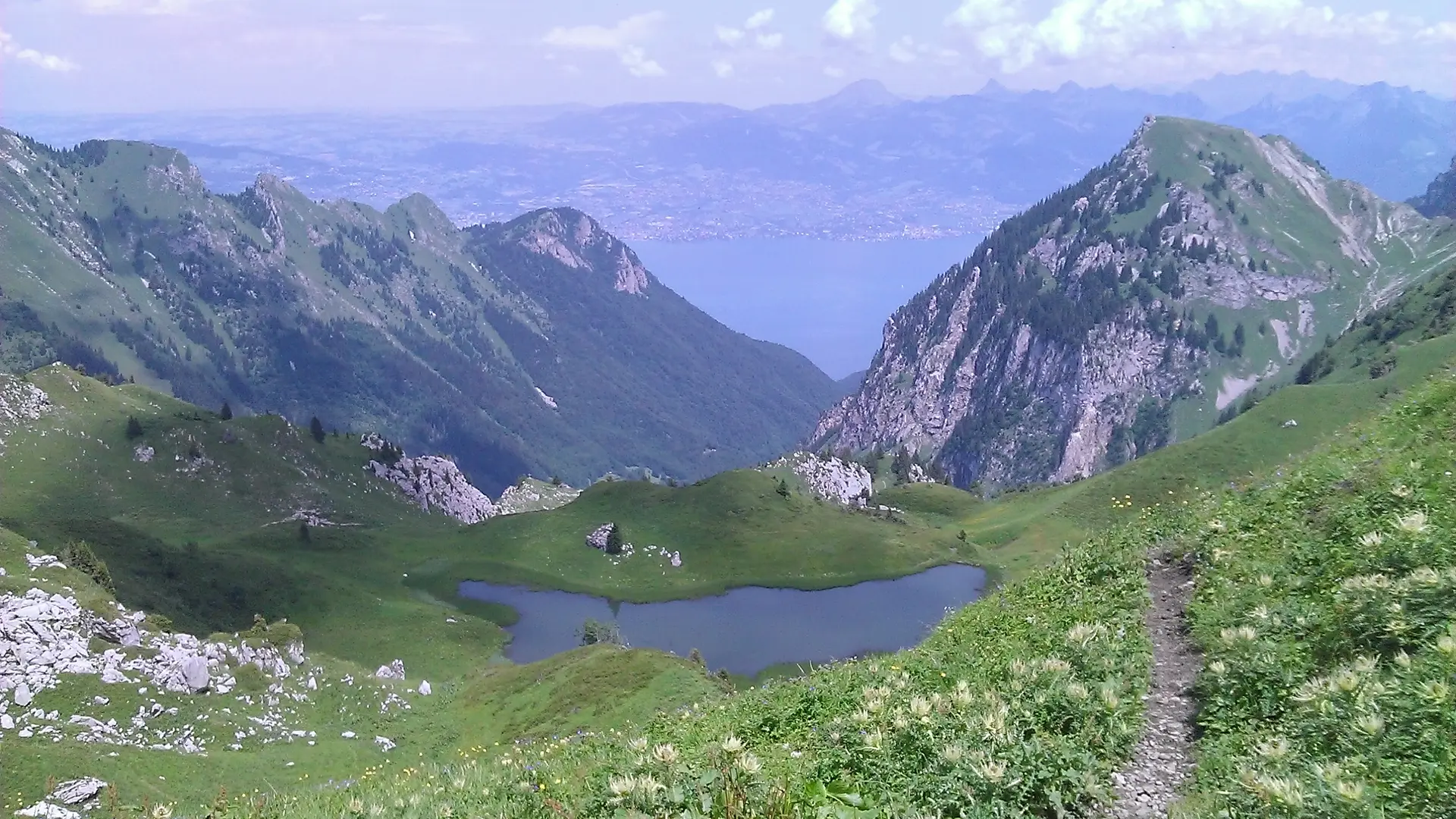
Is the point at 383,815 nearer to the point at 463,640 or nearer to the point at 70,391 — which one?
the point at 463,640

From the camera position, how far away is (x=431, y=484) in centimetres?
17612

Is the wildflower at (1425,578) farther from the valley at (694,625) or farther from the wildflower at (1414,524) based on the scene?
the wildflower at (1414,524)

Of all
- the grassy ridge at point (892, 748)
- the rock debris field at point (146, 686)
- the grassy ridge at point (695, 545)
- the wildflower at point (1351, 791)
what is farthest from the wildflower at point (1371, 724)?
A: the grassy ridge at point (695, 545)

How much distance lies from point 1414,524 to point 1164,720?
4.55 meters

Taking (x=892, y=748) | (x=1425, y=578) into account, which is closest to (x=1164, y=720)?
(x=1425, y=578)

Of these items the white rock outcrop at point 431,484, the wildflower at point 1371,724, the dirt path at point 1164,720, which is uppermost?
the wildflower at point 1371,724

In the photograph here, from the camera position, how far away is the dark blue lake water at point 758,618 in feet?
347

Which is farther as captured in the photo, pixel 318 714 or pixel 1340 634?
pixel 318 714

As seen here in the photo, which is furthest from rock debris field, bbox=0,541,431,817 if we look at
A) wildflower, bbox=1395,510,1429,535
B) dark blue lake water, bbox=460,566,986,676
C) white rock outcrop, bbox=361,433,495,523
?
white rock outcrop, bbox=361,433,495,523


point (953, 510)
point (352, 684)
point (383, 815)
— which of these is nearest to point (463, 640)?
point (352, 684)

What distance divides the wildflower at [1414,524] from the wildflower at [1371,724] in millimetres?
4896

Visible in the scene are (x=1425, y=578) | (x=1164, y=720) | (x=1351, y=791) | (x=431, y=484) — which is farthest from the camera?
(x=431, y=484)

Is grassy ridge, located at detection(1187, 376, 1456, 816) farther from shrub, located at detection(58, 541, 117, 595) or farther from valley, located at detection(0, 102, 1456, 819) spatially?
shrub, located at detection(58, 541, 117, 595)

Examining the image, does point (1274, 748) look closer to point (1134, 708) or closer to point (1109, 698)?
point (1109, 698)
